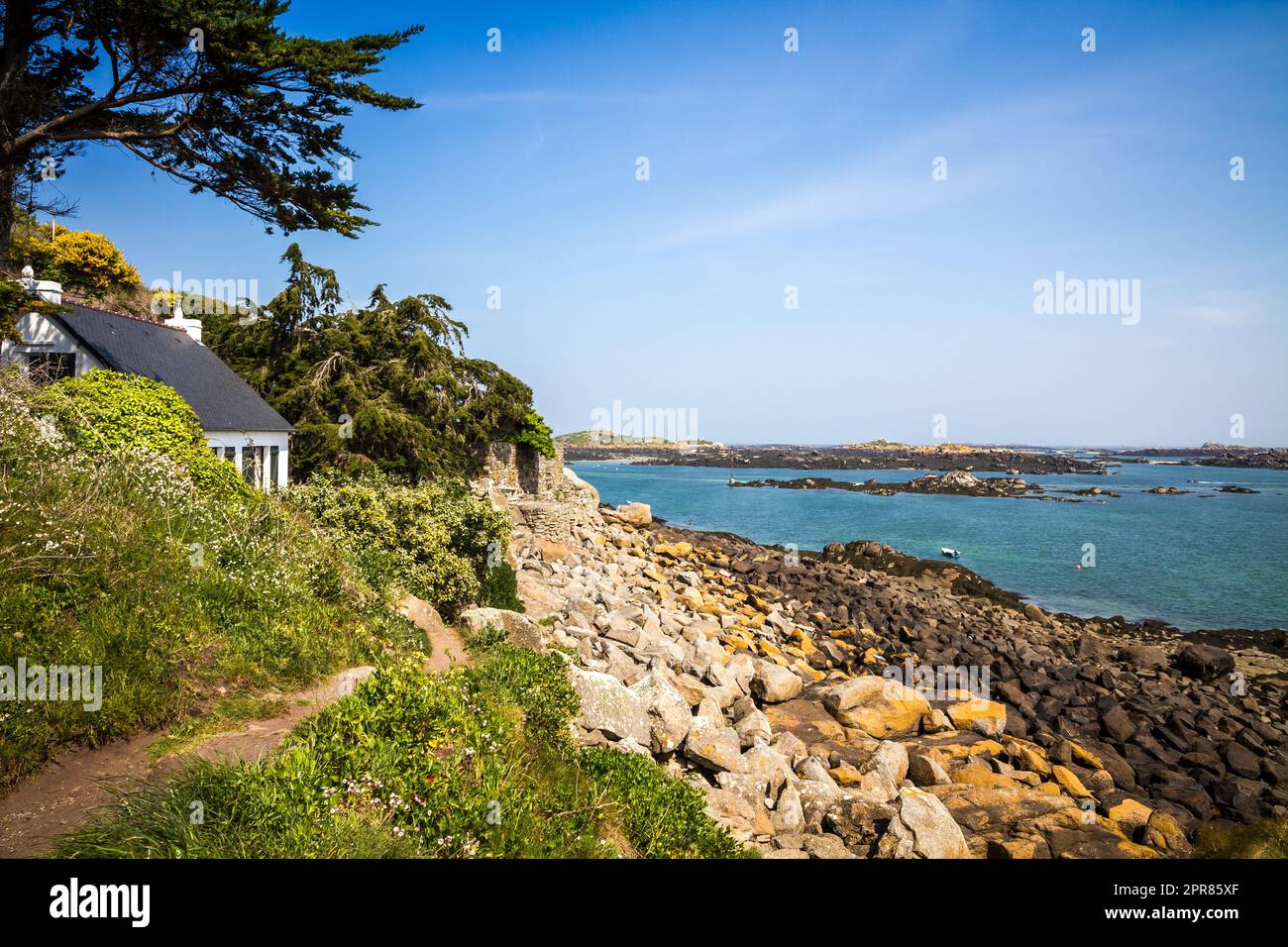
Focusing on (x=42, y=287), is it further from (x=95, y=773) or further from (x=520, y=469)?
(x=520, y=469)

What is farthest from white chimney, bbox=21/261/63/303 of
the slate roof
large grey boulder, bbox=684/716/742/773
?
large grey boulder, bbox=684/716/742/773

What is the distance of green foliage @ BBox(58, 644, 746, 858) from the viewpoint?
15.0 ft

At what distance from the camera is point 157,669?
6.79 metres

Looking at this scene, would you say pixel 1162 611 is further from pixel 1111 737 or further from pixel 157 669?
pixel 157 669

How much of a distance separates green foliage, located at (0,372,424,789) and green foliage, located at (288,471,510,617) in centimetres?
236

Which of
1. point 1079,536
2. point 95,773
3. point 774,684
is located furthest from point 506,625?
point 1079,536

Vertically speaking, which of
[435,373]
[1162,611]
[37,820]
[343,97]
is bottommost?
[1162,611]

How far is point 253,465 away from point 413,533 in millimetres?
9011

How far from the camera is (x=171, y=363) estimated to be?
65.6ft

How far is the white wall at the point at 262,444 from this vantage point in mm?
18781

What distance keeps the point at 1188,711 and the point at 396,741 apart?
20640 mm

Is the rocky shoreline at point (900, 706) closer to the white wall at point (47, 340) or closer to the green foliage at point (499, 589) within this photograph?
the green foliage at point (499, 589)

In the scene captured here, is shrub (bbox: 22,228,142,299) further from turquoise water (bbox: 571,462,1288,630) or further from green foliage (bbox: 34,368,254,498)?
turquoise water (bbox: 571,462,1288,630)
